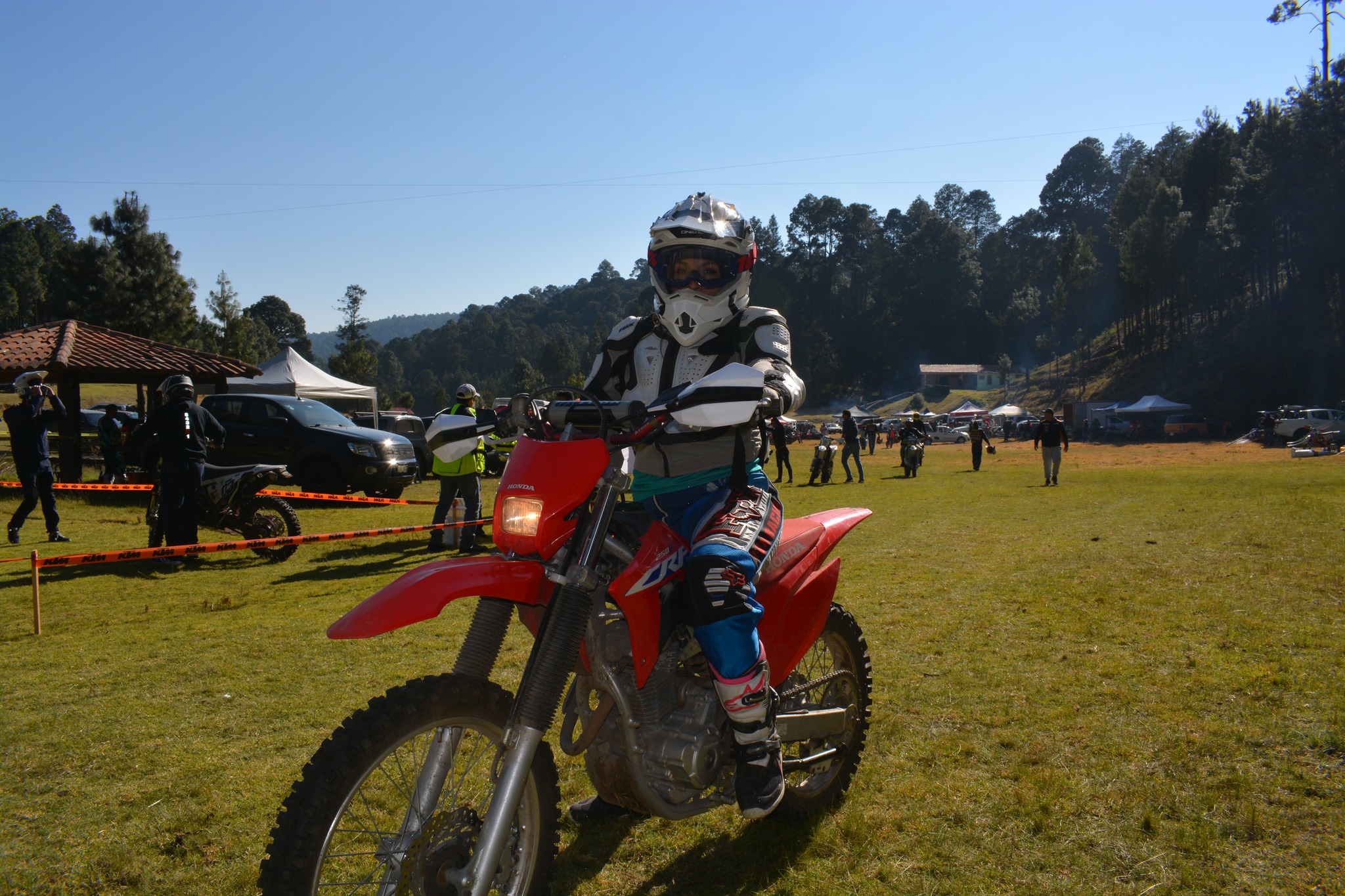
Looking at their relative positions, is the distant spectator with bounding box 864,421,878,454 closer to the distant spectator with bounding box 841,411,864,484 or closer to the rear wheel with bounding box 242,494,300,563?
the distant spectator with bounding box 841,411,864,484

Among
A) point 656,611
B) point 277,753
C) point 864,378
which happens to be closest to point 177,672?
point 277,753

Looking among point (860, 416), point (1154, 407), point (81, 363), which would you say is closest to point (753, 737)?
point (81, 363)

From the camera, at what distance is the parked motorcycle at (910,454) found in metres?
27.5

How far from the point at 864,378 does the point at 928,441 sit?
67.0m

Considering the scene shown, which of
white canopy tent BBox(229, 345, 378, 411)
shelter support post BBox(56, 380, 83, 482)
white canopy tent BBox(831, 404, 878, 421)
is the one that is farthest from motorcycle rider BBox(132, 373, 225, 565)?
white canopy tent BBox(229, 345, 378, 411)

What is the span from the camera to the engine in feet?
Answer: 9.87

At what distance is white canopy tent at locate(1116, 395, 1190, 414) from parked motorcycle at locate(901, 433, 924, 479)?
43.2 metres

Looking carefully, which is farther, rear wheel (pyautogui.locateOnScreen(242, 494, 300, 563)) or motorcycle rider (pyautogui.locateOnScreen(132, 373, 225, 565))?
rear wheel (pyautogui.locateOnScreen(242, 494, 300, 563))

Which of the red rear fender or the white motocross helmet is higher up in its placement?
the white motocross helmet

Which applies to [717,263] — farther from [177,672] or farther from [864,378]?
[864,378]

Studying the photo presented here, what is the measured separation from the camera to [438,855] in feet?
8.37

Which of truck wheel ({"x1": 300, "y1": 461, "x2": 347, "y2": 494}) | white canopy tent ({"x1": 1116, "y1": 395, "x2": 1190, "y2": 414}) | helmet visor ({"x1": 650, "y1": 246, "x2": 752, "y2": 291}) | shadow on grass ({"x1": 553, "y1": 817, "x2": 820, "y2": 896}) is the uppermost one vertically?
helmet visor ({"x1": 650, "y1": 246, "x2": 752, "y2": 291})

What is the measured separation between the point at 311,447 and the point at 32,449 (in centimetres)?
546

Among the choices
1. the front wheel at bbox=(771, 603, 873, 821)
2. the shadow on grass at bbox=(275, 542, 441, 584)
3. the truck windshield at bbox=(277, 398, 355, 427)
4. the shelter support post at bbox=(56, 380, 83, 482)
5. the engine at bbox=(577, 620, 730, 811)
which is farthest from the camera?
the shelter support post at bbox=(56, 380, 83, 482)
